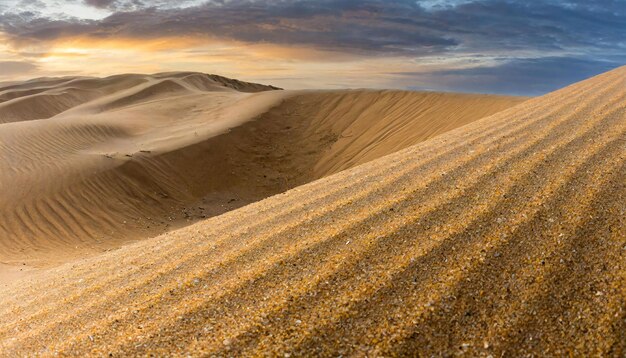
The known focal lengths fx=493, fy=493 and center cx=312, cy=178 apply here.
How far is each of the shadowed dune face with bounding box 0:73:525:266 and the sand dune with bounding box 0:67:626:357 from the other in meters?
5.19

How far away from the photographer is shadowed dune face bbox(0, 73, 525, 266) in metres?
9.34

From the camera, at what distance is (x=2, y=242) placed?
8.39 m

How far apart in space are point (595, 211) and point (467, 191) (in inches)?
33.1

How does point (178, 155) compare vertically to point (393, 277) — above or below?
below

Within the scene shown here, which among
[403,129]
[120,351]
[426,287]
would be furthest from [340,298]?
[403,129]

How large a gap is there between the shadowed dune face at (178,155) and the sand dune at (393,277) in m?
5.19

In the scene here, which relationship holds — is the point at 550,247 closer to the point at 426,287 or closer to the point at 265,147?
the point at 426,287

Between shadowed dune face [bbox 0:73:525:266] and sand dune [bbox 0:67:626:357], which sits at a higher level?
sand dune [bbox 0:67:626:357]

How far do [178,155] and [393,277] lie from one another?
10.8 metres

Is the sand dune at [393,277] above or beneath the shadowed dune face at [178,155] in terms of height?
above

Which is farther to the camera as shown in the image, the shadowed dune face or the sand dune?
the shadowed dune face

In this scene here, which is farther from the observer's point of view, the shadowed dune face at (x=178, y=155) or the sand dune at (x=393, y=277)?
the shadowed dune face at (x=178, y=155)

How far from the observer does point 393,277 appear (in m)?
2.63

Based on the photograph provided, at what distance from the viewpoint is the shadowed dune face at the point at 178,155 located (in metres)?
9.34
